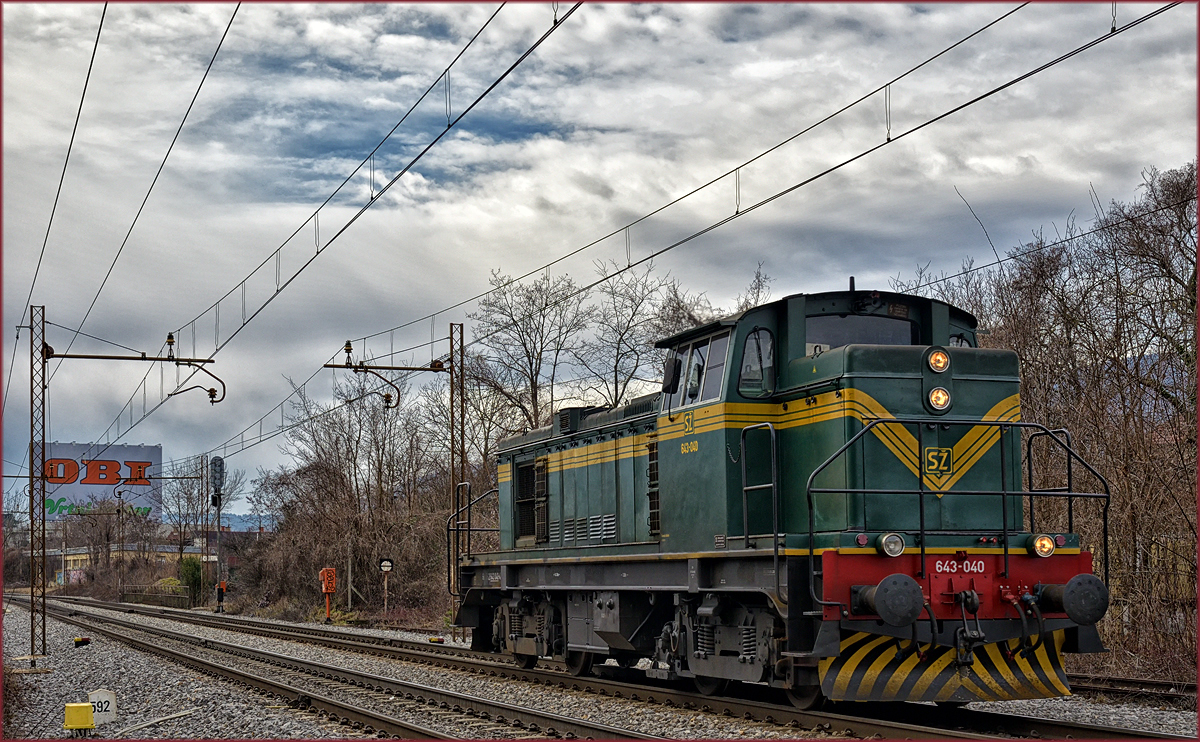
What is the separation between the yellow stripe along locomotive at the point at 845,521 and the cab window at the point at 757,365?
0.02 meters

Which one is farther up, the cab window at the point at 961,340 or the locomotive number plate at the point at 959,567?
the cab window at the point at 961,340

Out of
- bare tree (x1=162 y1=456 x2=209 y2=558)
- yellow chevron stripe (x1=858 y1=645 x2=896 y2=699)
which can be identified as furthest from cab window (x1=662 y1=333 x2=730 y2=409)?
bare tree (x1=162 y1=456 x2=209 y2=558)

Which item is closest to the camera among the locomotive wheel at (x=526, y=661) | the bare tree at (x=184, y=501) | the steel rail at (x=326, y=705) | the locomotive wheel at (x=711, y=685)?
the steel rail at (x=326, y=705)

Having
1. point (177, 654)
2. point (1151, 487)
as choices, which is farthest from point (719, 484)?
point (177, 654)

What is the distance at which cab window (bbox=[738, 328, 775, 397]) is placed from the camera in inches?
407

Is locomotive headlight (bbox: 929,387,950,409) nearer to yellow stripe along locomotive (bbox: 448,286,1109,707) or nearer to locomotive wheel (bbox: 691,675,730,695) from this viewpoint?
yellow stripe along locomotive (bbox: 448,286,1109,707)

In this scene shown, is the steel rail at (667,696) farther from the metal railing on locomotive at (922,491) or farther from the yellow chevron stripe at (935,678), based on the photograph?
Answer: the metal railing on locomotive at (922,491)

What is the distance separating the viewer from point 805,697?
969 centimetres

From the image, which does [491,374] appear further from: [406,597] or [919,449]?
[919,449]

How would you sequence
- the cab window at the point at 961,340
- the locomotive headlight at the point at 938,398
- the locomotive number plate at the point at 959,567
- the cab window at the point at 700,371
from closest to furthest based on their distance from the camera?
the locomotive number plate at the point at 959,567
the locomotive headlight at the point at 938,398
the cab window at the point at 700,371
the cab window at the point at 961,340

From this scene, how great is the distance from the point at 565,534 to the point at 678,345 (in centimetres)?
386

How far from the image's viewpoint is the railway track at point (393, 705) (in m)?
9.59

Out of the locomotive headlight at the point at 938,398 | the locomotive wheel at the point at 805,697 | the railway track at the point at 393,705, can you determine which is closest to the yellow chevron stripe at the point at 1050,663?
the locomotive wheel at the point at 805,697

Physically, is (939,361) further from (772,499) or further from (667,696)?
(667,696)
